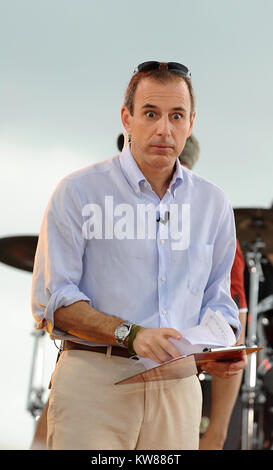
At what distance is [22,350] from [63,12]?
2351 millimetres

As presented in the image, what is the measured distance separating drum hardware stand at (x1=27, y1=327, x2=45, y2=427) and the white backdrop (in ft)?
0.52

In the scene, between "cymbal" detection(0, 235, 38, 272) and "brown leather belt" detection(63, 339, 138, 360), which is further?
"cymbal" detection(0, 235, 38, 272)

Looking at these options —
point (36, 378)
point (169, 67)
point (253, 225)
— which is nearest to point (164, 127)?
point (169, 67)

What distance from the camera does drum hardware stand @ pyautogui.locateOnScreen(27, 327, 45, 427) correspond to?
14.5 feet

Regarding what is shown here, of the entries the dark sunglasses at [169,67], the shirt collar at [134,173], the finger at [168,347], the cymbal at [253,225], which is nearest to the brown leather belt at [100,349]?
the finger at [168,347]

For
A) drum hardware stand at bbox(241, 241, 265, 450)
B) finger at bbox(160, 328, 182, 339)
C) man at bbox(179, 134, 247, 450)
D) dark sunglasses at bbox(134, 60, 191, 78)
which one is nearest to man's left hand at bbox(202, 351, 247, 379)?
finger at bbox(160, 328, 182, 339)

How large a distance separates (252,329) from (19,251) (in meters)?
1.64

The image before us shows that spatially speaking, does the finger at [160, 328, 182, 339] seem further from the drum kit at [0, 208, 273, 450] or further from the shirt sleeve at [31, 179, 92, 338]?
the drum kit at [0, 208, 273, 450]

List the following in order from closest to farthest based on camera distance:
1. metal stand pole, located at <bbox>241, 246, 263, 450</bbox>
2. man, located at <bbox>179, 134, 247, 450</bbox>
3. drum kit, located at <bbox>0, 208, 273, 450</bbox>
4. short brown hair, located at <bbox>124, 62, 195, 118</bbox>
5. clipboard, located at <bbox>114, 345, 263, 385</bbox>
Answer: clipboard, located at <bbox>114, 345, 263, 385</bbox> → short brown hair, located at <bbox>124, 62, 195, 118</bbox> → man, located at <bbox>179, 134, 247, 450</bbox> → metal stand pole, located at <bbox>241, 246, 263, 450</bbox> → drum kit, located at <bbox>0, 208, 273, 450</bbox>

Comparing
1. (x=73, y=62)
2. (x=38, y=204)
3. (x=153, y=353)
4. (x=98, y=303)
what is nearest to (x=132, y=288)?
(x=98, y=303)

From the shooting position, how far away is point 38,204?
4.90 meters

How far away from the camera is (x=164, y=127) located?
179cm
